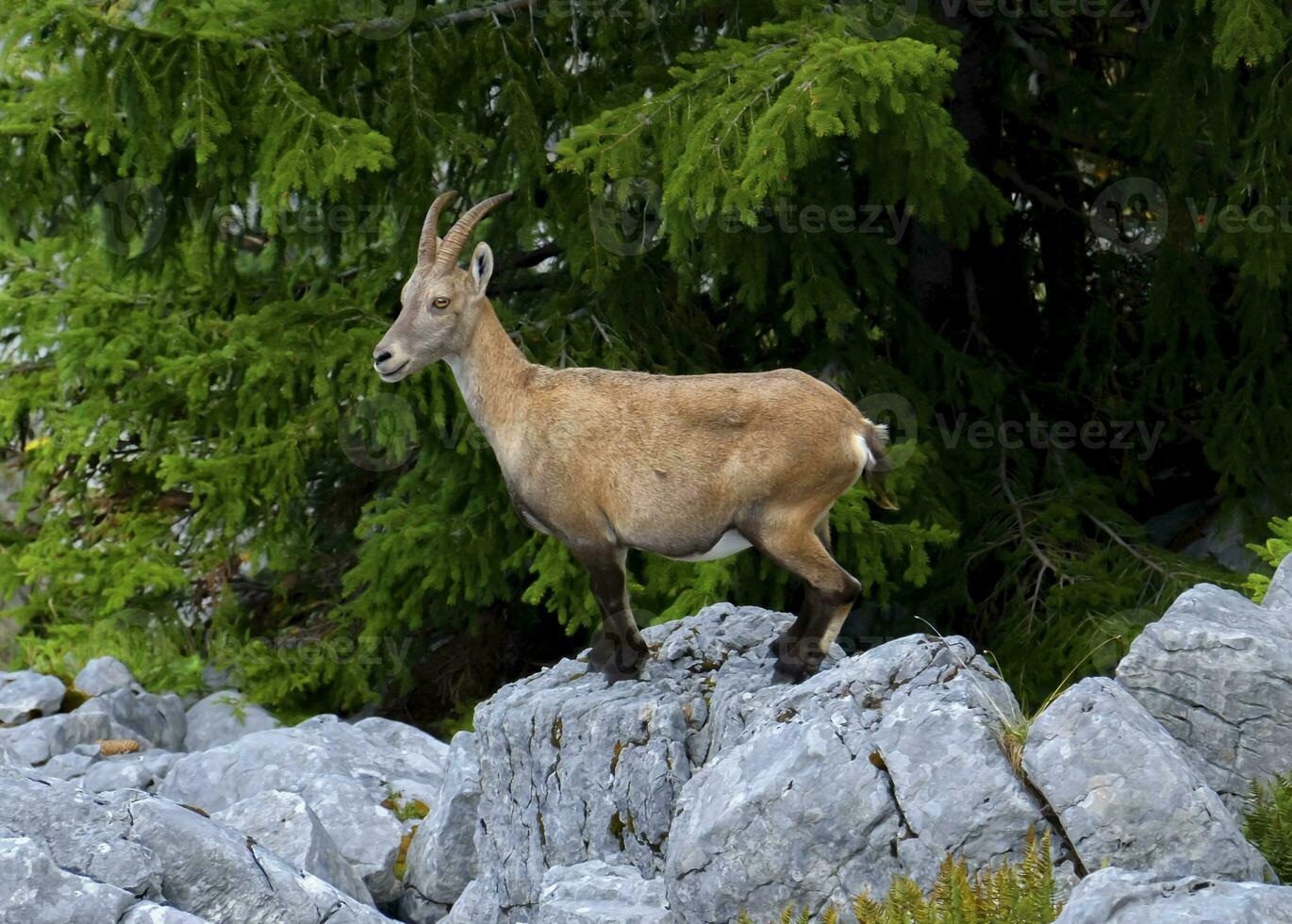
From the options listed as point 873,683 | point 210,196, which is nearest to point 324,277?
point 210,196

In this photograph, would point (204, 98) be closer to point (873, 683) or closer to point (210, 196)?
point (210, 196)

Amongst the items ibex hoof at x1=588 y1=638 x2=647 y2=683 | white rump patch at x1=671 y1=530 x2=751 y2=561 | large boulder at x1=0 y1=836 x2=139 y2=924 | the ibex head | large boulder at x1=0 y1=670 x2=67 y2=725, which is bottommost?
large boulder at x1=0 y1=670 x2=67 y2=725

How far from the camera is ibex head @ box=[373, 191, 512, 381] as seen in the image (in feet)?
25.7

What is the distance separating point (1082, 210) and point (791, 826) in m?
9.33

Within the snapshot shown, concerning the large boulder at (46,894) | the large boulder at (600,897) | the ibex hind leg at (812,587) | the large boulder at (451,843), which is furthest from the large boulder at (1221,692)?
the large boulder at (46,894)

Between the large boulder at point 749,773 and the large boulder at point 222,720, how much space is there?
5320 millimetres

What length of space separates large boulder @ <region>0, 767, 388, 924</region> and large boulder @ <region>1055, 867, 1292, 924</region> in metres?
3.71

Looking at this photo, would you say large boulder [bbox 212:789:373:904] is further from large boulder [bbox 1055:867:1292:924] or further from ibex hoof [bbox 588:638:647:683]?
large boulder [bbox 1055:867:1292:924]

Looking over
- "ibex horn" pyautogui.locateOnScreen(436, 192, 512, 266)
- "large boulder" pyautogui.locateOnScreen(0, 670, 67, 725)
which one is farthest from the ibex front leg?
"large boulder" pyautogui.locateOnScreen(0, 670, 67, 725)

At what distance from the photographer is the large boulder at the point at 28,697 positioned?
12.9 meters

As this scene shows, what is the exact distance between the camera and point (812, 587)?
7.36 m

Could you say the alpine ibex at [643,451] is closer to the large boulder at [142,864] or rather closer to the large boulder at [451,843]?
the large boulder at [451,843]

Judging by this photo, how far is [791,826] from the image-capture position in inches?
255

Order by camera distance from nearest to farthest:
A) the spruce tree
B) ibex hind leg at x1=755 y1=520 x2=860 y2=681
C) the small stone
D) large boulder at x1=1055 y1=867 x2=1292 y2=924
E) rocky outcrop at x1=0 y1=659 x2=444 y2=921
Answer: large boulder at x1=1055 y1=867 x2=1292 y2=924, rocky outcrop at x1=0 y1=659 x2=444 y2=921, ibex hind leg at x1=755 y1=520 x2=860 y2=681, the spruce tree, the small stone
